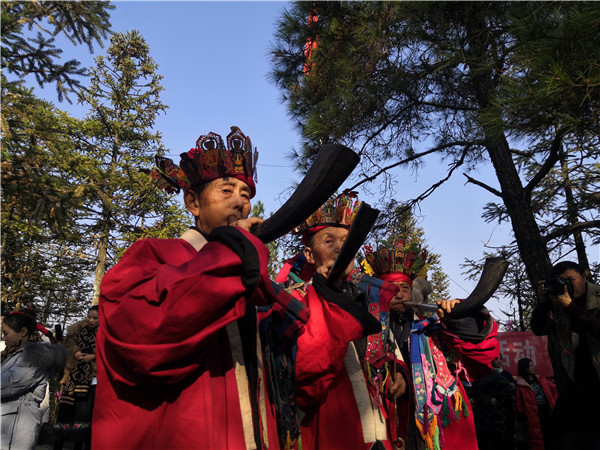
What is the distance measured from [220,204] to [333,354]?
92 cm

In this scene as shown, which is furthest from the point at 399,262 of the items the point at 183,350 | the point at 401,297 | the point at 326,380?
the point at 183,350

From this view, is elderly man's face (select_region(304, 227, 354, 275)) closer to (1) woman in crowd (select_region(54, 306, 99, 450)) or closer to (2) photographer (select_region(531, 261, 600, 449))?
(2) photographer (select_region(531, 261, 600, 449))

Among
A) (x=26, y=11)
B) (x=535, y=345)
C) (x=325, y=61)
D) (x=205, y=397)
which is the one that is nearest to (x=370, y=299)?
(x=205, y=397)

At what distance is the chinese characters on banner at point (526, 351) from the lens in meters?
9.86

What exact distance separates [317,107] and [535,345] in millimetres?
6725

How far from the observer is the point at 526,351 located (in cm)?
996

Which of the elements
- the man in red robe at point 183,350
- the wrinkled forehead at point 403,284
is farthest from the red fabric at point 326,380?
the wrinkled forehead at point 403,284

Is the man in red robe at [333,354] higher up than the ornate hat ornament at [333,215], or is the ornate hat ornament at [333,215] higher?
the ornate hat ornament at [333,215]

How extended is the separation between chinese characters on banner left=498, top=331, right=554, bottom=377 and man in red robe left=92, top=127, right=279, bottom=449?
9.37 m

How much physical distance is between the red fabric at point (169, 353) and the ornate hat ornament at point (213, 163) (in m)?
0.60

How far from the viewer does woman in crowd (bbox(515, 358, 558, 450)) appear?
7059 millimetres

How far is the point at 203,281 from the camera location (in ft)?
4.98

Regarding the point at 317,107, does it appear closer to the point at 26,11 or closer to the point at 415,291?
the point at 415,291

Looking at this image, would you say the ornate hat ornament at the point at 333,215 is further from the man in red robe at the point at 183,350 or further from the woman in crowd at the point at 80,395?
the woman in crowd at the point at 80,395
